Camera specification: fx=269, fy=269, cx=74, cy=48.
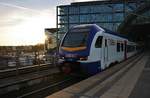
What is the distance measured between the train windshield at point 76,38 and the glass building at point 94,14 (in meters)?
63.7

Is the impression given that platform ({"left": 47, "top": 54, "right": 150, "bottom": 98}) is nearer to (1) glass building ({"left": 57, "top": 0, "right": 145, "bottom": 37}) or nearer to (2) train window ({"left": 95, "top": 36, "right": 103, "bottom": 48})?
(2) train window ({"left": 95, "top": 36, "right": 103, "bottom": 48})

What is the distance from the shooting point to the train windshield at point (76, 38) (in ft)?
50.2

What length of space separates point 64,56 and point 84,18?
7168 centimetres

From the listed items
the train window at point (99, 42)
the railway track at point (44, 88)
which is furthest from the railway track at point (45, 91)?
the train window at point (99, 42)

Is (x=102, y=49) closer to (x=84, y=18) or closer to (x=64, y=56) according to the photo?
(x=64, y=56)

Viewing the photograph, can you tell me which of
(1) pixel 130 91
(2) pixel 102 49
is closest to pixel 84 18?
(2) pixel 102 49

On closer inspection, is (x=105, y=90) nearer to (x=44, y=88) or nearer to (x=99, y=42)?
(x=44, y=88)

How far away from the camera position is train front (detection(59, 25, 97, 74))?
14789mm

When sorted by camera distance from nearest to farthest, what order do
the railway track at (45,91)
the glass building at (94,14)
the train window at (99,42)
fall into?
the railway track at (45,91)
the train window at (99,42)
the glass building at (94,14)

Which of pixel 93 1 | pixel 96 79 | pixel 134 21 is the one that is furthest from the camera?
pixel 93 1

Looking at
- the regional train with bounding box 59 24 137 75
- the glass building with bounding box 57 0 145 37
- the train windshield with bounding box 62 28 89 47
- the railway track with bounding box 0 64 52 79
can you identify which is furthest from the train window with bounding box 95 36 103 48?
the glass building with bounding box 57 0 145 37

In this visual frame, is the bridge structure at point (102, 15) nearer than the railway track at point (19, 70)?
No

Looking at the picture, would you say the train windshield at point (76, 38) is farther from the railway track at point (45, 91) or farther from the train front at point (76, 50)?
the railway track at point (45, 91)

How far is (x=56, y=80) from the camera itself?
1672 cm
